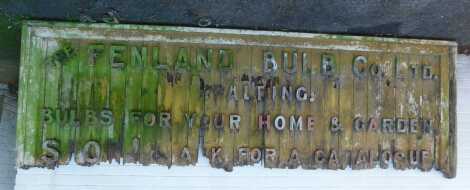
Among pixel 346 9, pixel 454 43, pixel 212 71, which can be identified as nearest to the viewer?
pixel 346 9

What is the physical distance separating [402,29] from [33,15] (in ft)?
11.1

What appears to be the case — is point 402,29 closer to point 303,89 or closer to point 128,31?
point 303,89

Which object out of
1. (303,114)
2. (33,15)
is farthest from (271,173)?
(33,15)

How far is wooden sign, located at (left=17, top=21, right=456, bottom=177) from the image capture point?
4.97m

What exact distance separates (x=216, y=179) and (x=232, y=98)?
2.56 feet

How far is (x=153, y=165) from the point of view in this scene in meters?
5.11

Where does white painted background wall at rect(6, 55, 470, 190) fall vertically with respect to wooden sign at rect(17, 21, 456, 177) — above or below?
below

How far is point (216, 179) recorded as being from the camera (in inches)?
206

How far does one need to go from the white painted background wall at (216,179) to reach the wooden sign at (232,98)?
10 centimetres

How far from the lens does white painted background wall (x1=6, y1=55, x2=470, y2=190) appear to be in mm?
5012

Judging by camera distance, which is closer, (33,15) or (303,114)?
(33,15)

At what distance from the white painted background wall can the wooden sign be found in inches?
3.9

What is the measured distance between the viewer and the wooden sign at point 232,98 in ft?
16.3

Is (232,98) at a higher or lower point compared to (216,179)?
higher
